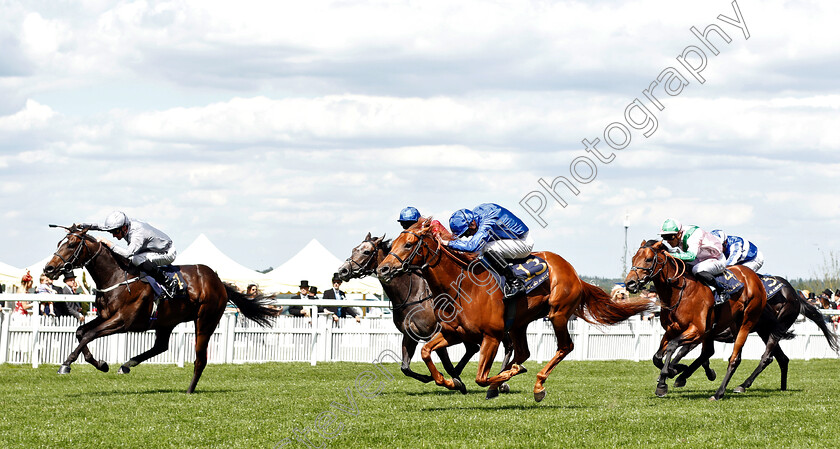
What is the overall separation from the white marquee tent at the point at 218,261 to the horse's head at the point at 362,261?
15757mm

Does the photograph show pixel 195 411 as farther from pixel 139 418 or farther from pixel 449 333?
pixel 449 333

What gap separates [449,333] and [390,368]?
6.44 m

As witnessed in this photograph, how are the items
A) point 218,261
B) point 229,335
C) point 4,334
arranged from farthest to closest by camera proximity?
point 218,261 < point 229,335 < point 4,334

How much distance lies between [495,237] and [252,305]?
14.9 ft

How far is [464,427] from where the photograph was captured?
25.6 ft

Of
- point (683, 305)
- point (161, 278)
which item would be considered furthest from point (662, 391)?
point (161, 278)

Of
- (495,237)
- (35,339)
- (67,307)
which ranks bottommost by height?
(35,339)

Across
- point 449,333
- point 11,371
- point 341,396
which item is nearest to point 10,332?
point 11,371

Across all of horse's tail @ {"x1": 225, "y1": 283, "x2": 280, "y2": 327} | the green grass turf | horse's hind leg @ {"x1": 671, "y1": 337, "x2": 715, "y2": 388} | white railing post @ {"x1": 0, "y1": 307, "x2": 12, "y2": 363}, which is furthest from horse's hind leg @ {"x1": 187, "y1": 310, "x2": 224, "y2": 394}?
horse's hind leg @ {"x1": 671, "y1": 337, "x2": 715, "y2": 388}

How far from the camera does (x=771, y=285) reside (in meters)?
12.6

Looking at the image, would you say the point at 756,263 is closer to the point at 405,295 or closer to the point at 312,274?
the point at 405,295

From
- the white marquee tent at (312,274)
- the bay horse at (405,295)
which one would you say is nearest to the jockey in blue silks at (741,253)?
the bay horse at (405,295)

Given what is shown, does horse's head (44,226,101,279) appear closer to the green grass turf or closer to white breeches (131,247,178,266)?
white breeches (131,247,178,266)

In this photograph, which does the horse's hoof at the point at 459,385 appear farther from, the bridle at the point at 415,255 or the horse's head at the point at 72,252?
the horse's head at the point at 72,252
